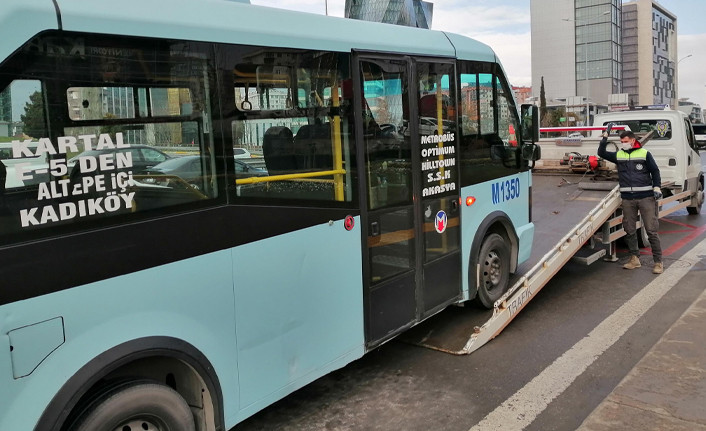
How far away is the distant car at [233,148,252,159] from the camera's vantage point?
11.3 feet

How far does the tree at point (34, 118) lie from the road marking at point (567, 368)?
10.4ft

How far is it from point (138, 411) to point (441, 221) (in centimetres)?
310

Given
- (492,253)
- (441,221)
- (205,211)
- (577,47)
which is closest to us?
(205,211)

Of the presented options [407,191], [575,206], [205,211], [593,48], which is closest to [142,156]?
[205,211]

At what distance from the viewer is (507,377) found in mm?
4867

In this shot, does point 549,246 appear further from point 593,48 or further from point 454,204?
point 593,48

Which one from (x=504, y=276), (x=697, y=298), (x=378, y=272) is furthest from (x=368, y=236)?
(x=697, y=298)

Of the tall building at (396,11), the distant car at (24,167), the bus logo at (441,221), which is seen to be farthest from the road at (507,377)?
the tall building at (396,11)

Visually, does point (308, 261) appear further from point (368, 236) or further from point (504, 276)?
point (504, 276)

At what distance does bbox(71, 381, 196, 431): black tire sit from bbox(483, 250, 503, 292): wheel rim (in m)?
3.68

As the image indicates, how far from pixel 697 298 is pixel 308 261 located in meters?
5.13

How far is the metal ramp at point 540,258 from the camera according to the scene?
5.64 meters

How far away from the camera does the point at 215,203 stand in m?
3.35

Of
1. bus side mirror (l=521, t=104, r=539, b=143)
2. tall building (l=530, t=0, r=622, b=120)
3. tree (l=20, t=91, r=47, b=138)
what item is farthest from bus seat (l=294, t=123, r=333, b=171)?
tall building (l=530, t=0, r=622, b=120)
